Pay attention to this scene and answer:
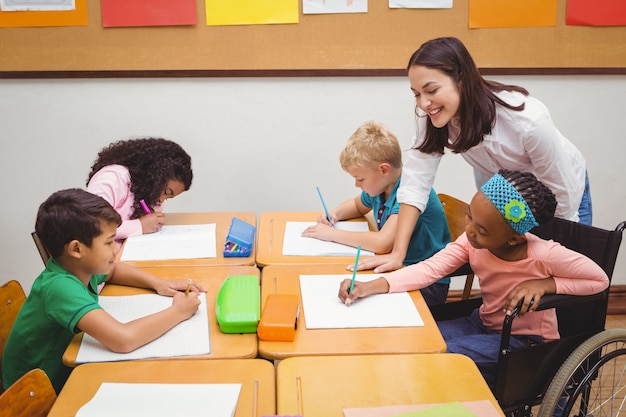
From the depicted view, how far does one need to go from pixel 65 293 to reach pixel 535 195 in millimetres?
1165

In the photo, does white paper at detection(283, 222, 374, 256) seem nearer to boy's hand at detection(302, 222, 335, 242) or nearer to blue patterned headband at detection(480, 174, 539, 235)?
boy's hand at detection(302, 222, 335, 242)

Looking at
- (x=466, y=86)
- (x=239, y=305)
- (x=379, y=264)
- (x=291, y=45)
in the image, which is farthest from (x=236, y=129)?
(x=239, y=305)

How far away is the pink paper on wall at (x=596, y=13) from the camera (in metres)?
2.89

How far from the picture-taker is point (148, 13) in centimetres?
283

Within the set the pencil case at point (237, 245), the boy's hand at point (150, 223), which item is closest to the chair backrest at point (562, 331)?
the pencil case at point (237, 245)

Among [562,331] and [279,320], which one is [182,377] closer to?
[279,320]

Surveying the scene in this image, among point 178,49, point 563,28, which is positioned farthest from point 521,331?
point 178,49

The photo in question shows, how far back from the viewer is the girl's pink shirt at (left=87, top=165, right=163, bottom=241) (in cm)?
219

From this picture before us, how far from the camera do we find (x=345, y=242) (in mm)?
2090

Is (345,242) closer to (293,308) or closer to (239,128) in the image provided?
(293,308)

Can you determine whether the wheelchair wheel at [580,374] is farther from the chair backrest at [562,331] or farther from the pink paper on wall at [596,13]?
the pink paper on wall at [596,13]

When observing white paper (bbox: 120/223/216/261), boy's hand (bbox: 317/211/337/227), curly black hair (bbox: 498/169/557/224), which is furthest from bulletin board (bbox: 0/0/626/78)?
curly black hair (bbox: 498/169/557/224)

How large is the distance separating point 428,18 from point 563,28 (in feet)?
2.09

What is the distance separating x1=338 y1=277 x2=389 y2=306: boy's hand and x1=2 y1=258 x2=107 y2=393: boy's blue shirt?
0.60m
